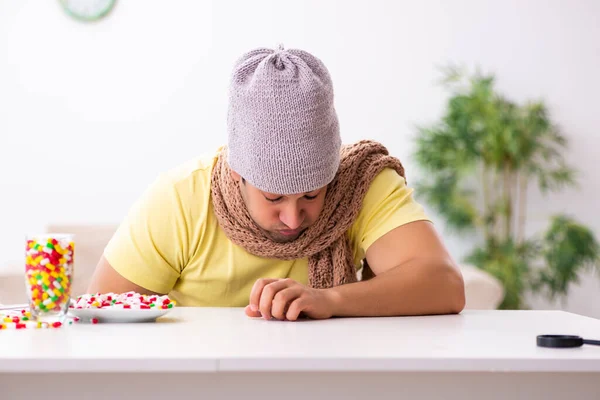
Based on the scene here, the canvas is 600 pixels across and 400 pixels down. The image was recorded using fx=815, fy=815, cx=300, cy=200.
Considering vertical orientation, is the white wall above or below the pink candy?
above

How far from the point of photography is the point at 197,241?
1.62m

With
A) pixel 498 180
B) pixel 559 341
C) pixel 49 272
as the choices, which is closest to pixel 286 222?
pixel 49 272

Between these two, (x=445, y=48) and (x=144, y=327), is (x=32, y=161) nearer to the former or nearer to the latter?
(x=445, y=48)

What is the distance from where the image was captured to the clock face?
408 centimetres

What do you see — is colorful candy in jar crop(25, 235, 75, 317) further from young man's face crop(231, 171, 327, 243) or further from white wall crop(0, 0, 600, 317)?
white wall crop(0, 0, 600, 317)

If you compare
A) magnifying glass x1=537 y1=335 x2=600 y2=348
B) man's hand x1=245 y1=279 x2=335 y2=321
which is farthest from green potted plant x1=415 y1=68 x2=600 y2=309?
magnifying glass x1=537 y1=335 x2=600 y2=348

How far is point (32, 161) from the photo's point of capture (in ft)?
13.4

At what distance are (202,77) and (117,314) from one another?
306 centimetres

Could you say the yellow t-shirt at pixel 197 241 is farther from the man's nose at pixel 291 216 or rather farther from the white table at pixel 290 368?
the white table at pixel 290 368

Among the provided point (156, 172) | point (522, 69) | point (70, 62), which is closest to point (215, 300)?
point (156, 172)

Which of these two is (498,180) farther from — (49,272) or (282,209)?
(49,272)

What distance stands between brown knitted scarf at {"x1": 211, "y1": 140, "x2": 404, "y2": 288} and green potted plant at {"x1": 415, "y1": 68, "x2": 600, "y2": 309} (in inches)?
93.2

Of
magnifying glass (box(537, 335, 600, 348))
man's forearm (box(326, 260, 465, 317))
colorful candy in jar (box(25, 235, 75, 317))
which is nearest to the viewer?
magnifying glass (box(537, 335, 600, 348))

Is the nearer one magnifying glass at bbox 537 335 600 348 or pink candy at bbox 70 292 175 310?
magnifying glass at bbox 537 335 600 348
